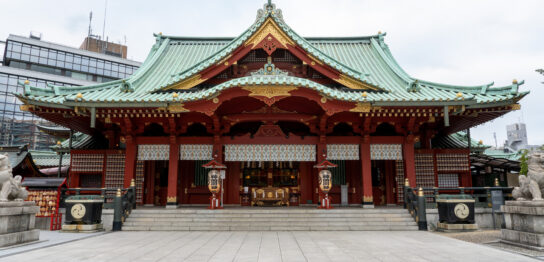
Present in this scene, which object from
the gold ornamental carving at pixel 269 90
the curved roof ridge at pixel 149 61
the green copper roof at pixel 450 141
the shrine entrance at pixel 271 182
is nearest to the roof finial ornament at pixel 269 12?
the gold ornamental carving at pixel 269 90

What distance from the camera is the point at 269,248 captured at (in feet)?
28.3

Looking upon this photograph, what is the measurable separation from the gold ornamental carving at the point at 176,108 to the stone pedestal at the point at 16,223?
5.71m

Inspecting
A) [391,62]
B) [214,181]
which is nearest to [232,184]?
[214,181]

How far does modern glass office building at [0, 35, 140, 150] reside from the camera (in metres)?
47.5


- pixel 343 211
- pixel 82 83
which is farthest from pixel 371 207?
pixel 82 83

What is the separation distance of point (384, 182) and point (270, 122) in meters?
7.03

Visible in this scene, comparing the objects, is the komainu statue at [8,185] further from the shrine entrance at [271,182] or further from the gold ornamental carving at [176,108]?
the shrine entrance at [271,182]

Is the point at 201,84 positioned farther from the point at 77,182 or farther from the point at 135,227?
→ the point at 77,182

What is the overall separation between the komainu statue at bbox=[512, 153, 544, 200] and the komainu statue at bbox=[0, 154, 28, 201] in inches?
526

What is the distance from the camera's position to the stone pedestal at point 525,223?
7875 mm

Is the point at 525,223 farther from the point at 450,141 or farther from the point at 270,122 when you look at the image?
the point at 450,141

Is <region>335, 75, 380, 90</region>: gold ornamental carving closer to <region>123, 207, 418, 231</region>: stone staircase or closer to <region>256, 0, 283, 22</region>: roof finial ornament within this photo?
<region>256, 0, 283, 22</region>: roof finial ornament

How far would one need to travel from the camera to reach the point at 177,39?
22.3 m

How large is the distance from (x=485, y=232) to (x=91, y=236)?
1319cm
